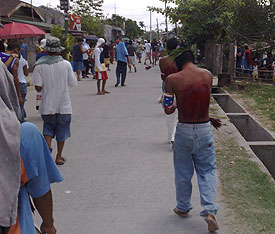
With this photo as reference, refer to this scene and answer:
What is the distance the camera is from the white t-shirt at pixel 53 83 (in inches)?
219

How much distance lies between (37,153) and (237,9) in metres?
15.5

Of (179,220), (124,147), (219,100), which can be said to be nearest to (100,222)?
(179,220)

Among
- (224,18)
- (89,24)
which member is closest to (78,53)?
(224,18)

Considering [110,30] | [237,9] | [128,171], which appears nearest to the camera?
[128,171]

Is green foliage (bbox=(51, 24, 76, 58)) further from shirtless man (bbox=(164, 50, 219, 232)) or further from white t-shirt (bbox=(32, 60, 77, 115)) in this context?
shirtless man (bbox=(164, 50, 219, 232))

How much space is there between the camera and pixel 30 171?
1.90 meters

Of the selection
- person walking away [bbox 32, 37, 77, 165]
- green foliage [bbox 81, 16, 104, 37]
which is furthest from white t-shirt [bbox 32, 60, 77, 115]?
green foliage [bbox 81, 16, 104, 37]

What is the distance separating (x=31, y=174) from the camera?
191 cm

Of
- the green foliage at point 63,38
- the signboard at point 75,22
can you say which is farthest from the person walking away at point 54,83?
the signboard at point 75,22

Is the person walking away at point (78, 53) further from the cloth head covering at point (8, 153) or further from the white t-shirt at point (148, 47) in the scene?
the cloth head covering at point (8, 153)

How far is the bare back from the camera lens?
12.2 feet

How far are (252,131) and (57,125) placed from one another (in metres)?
4.78

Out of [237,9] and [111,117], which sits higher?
[237,9]

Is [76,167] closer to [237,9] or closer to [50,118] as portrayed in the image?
[50,118]
